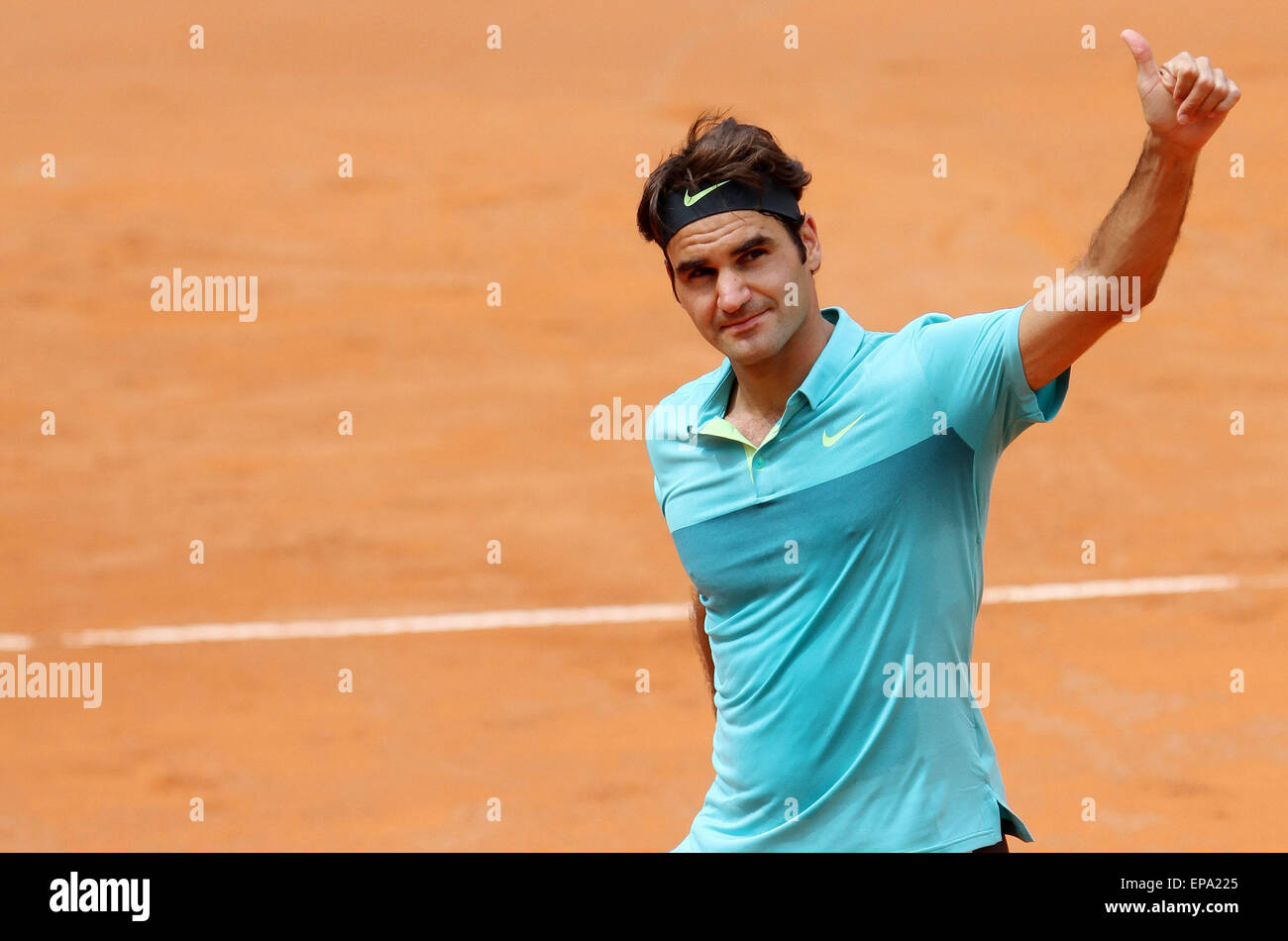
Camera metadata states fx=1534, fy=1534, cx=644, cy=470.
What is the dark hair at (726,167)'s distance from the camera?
3838 mm

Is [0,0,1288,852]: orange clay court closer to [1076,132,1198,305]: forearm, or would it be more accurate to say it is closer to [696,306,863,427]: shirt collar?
[696,306,863,427]: shirt collar

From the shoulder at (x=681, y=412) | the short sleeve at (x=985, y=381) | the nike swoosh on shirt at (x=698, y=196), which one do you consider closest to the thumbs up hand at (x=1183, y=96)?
the short sleeve at (x=985, y=381)

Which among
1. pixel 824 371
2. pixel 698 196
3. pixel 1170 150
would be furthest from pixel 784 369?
pixel 1170 150

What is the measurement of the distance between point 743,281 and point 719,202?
9.2 inches

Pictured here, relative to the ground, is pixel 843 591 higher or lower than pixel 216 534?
lower

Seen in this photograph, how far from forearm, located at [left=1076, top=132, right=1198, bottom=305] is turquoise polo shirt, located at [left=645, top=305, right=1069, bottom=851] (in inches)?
10.9

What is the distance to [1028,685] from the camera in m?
9.64

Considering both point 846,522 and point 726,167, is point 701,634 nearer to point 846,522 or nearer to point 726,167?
point 846,522

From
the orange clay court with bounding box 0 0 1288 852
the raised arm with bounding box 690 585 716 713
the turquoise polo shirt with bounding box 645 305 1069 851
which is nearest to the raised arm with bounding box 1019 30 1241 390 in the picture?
the turquoise polo shirt with bounding box 645 305 1069 851

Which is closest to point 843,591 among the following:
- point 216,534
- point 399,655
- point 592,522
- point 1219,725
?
point 1219,725

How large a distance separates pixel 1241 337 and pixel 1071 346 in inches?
465

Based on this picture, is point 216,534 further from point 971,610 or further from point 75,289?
point 971,610

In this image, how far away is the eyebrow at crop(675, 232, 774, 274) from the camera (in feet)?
12.3

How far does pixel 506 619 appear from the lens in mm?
10789
